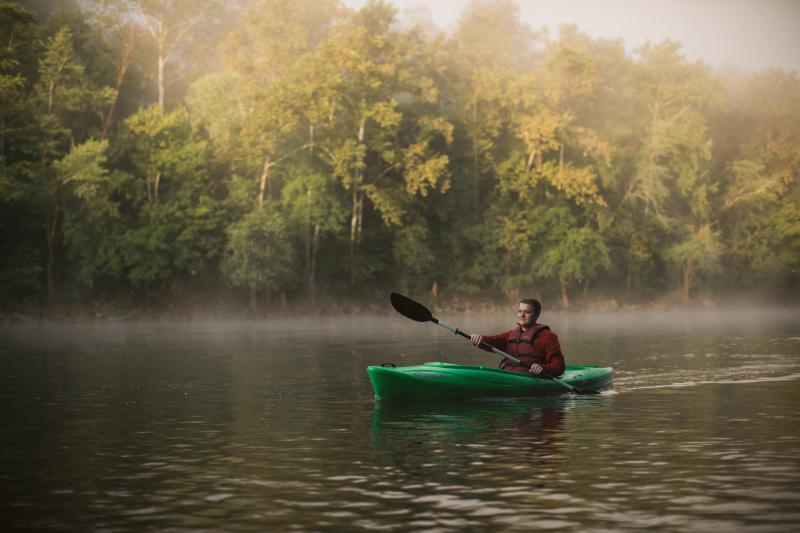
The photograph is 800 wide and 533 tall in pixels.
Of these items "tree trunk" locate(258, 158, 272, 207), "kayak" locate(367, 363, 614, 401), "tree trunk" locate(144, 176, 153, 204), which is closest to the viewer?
"kayak" locate(367, 363, 614, 401)

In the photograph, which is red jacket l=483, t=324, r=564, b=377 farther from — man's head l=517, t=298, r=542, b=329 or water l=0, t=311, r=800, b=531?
water l=0, t=311, r=800, b=531

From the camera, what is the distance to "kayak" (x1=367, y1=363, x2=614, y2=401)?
51.4ft

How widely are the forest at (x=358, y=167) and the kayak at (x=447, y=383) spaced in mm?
31928

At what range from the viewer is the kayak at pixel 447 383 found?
15.7 metres

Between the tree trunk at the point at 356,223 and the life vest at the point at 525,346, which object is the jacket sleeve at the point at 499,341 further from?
the tree trunk at the point at 356,223

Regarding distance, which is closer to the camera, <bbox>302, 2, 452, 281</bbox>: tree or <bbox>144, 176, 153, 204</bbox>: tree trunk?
<bbox>144, 176, 153, 204</bbox>: tree trunk

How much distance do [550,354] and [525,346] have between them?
0.39 meters

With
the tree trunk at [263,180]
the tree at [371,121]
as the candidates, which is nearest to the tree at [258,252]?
the tree trunk at [263,180]

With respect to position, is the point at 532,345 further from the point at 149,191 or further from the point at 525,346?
the point at 149,191

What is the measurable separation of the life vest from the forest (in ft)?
104

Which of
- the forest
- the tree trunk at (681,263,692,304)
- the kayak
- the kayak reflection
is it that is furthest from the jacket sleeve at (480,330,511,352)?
the tree trunk at (681,263,692,304)

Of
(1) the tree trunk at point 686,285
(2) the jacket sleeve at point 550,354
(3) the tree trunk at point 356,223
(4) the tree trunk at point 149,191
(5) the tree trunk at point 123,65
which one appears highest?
(5) the tree trunk at point 123,65

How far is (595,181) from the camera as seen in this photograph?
61406mm

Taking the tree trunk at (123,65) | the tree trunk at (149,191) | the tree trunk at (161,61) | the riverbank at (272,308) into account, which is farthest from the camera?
the tree trunk at (161,61)
